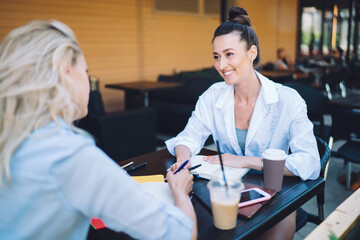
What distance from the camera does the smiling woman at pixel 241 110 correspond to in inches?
68.9

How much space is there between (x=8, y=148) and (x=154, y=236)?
16.7 inches

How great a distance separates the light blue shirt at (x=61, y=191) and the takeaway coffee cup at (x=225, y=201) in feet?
0.81

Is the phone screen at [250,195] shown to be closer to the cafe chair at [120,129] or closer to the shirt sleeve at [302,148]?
the shirt sleeve at [302,148]

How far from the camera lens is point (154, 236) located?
872 millimetres

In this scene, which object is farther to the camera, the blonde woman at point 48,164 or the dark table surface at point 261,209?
the dark table surface at point 261,209

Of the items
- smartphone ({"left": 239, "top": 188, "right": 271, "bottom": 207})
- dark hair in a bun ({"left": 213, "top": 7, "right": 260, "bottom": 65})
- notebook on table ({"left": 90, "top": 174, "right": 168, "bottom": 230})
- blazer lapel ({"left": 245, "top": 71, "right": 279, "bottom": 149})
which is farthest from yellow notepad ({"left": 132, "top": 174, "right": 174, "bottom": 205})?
dark hair in a bun ({"left": 213, "top": 7, "right": 260, "bottom": 65})

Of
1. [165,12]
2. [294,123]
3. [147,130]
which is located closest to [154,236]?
[294,123]

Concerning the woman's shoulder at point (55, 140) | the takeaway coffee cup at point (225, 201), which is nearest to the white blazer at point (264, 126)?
the takeaway coffee cup at point (225, 201)

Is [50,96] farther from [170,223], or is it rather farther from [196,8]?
[196,8]

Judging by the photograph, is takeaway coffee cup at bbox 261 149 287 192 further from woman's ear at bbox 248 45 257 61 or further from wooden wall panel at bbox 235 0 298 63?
wooden wall panel at bbox 235 0 298 63

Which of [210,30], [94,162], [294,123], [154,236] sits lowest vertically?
[154,236]

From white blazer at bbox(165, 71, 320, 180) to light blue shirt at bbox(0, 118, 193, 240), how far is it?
33.8 inches

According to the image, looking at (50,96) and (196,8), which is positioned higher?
(196,8)

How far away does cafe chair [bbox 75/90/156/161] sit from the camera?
3.73 m
